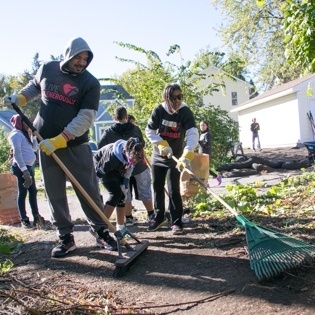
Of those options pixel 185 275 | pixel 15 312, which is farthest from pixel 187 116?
pixel 15 312

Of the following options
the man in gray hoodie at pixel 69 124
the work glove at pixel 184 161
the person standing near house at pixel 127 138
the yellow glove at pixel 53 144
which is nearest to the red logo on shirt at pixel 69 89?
the man in gray hoodie at pixel 69 124

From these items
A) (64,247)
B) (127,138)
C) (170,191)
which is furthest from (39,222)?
(170,191)

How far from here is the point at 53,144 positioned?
12.3 feet

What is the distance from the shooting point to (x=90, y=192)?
13.5 feet

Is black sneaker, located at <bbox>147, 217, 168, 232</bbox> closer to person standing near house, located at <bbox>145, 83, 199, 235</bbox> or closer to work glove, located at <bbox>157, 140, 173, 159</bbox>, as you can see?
person standing near house, located at <bbox>145, 83, 199, 235</bbox>

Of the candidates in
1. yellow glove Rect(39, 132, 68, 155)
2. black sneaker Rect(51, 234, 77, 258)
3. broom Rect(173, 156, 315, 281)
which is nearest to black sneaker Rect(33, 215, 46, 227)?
black sneaker Rect(51, 234, 77, 258)

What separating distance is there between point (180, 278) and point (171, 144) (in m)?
2.01

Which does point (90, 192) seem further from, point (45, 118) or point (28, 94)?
point (28, 94)

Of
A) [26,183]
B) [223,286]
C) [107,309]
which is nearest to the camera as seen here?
[107,309]

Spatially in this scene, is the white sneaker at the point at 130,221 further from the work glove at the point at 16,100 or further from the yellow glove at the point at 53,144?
the work glove at the point at 16,100

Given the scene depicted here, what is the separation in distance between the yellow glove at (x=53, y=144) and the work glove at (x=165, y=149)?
4.11 feet

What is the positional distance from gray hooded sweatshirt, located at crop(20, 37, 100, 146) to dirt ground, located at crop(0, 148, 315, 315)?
124 centimetres

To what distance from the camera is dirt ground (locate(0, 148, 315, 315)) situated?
107 inches

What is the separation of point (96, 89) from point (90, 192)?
1032 mm
